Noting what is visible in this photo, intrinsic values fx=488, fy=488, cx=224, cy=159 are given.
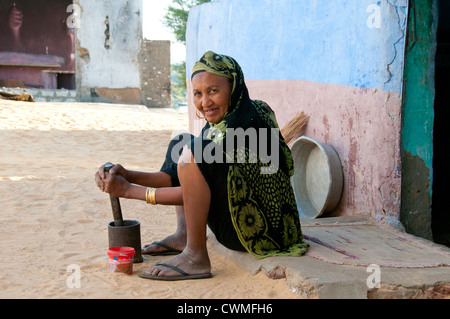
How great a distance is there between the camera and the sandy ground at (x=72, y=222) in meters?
2.23

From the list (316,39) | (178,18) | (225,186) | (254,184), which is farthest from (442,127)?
(178,18)

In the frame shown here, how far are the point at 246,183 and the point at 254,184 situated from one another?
0.05 meters

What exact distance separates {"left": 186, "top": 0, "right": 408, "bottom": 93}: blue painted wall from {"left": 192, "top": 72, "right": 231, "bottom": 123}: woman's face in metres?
1.30

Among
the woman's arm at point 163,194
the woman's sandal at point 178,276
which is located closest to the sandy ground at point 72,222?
the woman's sandal at point 178,276

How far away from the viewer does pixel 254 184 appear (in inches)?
91.3

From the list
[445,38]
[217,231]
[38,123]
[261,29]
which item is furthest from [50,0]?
[217,231]

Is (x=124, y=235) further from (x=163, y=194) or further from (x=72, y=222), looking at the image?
(x=72, y=222)

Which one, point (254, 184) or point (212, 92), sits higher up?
point (212, 92)

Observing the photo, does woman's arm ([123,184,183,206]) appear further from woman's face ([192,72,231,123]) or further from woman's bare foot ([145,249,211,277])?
woman's face ([192,72,231,123])

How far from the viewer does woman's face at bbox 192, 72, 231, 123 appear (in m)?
2.35

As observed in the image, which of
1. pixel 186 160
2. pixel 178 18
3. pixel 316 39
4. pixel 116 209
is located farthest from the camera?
pixel 178 18

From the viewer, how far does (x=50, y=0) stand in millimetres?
17938

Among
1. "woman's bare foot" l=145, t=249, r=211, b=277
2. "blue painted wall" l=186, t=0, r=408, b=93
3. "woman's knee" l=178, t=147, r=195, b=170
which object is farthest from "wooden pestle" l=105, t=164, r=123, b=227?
"blue painted wall" l=186, t=0, r=408, b=93
